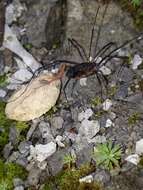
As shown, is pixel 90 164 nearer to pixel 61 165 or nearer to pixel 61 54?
pixel 61 165

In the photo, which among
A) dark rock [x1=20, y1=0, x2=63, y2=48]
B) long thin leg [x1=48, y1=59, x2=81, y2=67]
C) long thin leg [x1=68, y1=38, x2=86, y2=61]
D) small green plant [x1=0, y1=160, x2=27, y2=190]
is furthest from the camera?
dark rock [x1=20, y1=0, x2=63, y2=48]

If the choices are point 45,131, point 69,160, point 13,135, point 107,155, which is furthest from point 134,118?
point 13,135

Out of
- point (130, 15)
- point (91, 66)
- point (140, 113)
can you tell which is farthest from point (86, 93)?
point (130, 15)

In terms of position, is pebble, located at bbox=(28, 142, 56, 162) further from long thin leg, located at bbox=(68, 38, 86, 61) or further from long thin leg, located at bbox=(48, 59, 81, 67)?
long thin leg, located at bbox=(68, 38, 86, 61)

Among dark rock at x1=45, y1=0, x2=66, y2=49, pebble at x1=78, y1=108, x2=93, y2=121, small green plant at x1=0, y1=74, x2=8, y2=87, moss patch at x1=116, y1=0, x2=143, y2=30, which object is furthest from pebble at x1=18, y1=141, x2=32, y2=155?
moss patch at x1=116, y1=0, x2=143, y2=30

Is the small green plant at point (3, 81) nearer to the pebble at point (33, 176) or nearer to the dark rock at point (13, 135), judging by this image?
the dark rock at point (13, 135)

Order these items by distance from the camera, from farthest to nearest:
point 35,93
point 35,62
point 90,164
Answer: point 35,62 < point 35,93 < point 90,164

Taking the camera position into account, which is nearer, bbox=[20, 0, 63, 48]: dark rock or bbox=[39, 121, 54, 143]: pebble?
bbox=[39, 121, 54, 143]: pebble

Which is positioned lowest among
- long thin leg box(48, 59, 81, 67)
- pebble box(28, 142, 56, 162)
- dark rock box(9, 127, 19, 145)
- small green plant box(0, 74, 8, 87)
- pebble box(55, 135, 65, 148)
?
pebble box(28, 142, 56, 162)
